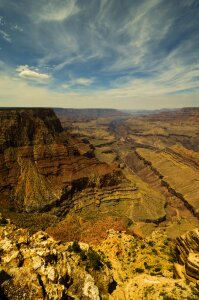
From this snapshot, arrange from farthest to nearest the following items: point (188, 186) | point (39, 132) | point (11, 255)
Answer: point (188, 186), point (39, 132), point (11, 255)

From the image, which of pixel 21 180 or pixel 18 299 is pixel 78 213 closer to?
pixel 21 180

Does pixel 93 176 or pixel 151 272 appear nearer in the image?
pixel 151 272

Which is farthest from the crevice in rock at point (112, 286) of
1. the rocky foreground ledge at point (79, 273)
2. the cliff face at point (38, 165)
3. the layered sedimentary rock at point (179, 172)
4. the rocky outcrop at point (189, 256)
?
the layered sedimentary rock at point (179, 172)

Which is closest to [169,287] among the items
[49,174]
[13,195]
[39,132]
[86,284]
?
Answer: [86,284]

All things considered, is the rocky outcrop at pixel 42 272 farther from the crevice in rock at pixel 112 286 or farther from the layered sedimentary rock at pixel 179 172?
the layered sedimentary rock at pixel 179 172

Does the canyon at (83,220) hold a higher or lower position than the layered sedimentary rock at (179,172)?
higher

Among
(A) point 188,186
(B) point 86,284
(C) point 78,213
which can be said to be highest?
(B) point 86,284

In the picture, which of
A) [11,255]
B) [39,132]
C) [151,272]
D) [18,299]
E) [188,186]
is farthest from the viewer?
[188,186]
